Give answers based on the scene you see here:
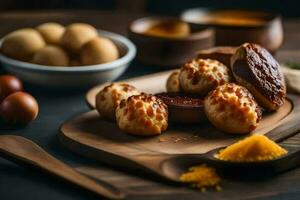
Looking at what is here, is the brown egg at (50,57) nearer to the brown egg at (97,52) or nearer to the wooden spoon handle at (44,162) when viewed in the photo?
the brown egg at (97,52)

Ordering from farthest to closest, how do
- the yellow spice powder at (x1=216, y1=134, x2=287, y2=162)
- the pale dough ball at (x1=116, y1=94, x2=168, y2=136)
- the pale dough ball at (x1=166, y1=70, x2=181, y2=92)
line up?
the pale dough ball at (x1=166, y1=70, x2=181, y2=92)
the pale dough ball at (x1=116, y1=94, x2=168, y2=136)
the yellow spice powder at (x1=216, y1=134, x2=287, y2=162)

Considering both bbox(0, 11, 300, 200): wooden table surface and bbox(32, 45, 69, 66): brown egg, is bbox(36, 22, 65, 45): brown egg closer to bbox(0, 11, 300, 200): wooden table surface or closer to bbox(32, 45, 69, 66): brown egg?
bbox(32, 45, 69, 66): brown egg

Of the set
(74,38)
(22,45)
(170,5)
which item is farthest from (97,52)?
(170,5)

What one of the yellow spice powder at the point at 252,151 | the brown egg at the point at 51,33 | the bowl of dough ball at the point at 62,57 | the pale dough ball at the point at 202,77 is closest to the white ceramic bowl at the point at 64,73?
the bowl of dough ball at the point at 62,57

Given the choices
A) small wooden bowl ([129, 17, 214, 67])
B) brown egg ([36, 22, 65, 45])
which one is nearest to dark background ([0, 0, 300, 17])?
small wooden bowl ([129, 17, 214, 67])

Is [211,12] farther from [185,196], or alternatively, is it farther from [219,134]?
[185,196]

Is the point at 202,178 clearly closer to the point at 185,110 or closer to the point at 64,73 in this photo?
the point at 185,110

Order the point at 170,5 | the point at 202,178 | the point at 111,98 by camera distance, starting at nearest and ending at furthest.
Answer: the point at 202,178 → the point at 111,98 → the point at 170,5
